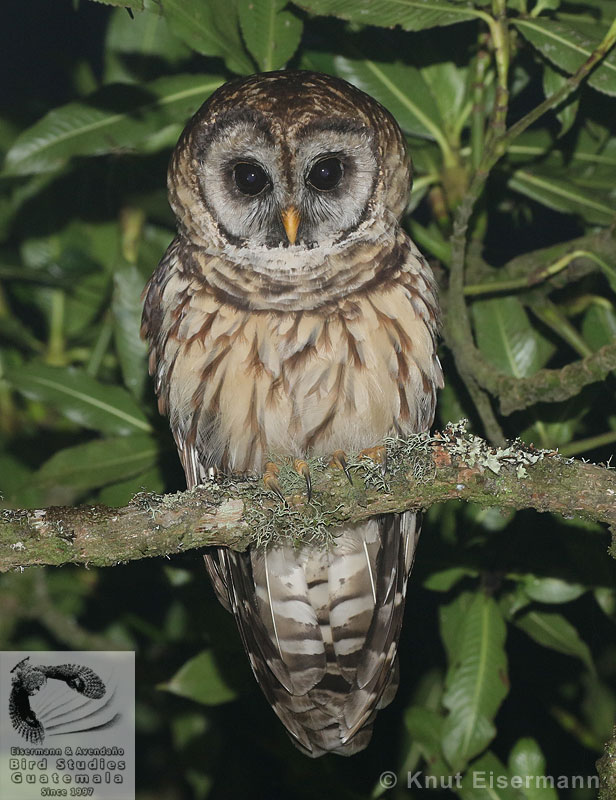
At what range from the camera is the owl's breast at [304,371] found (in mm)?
2211

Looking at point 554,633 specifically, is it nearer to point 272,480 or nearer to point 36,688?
point 272,480

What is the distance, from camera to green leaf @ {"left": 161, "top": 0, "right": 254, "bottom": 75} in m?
2.40

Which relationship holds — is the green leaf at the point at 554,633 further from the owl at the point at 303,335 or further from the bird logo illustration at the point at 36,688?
the bird logo illustration at the point at 36,688

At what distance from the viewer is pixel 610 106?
9.00 feet

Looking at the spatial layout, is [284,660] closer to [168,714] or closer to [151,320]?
[168,714]

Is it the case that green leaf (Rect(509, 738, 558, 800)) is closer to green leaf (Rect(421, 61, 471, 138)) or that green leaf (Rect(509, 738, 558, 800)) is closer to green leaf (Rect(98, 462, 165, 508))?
green leaf (Rect(98, 462, 165, 508))

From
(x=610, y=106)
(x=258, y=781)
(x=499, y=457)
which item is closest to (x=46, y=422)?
(x=258, y=781)

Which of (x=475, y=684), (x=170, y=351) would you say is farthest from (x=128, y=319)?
(x=475, y=684)

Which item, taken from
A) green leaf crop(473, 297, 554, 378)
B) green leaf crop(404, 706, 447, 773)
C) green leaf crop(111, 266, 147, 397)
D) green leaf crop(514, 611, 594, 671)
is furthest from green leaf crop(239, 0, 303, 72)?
green leaf crop(404, 706, 447, 773)

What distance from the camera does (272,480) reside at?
2041mm

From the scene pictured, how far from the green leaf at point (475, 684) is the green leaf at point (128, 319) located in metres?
1.31

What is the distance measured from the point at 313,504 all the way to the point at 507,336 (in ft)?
3.67

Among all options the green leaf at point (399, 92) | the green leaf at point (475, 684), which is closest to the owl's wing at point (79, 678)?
the green leaf at point (475, 684)

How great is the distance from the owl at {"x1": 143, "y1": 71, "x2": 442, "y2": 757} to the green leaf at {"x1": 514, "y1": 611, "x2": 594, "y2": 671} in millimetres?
503
